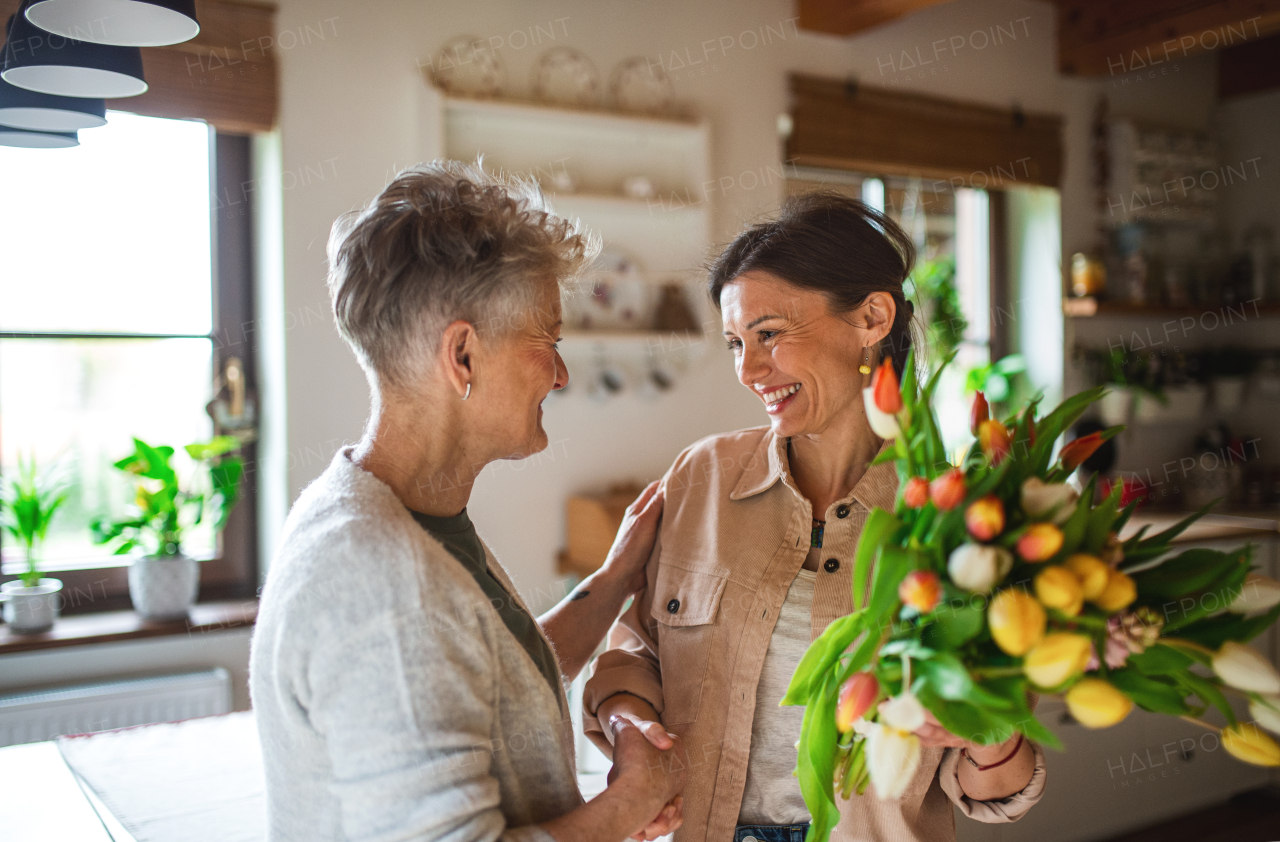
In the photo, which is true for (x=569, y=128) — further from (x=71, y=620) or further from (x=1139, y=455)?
(x=1139, y=455)

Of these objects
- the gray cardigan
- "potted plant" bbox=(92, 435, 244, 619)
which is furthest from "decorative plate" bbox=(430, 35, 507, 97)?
the gray cardigan

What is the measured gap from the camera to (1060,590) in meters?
0.78

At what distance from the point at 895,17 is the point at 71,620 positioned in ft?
10.9

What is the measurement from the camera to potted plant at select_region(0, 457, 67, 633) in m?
2.54

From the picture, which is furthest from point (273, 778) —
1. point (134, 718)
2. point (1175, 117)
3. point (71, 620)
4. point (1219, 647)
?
point (1175, 117)

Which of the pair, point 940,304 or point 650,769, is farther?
point 940,304

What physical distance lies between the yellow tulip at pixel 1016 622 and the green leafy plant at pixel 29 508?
256cm

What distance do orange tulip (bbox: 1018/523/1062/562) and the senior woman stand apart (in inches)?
19.5

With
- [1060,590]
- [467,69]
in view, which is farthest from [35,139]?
[1060,590]

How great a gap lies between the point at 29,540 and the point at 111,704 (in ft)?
1.59

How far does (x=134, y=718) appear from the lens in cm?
255

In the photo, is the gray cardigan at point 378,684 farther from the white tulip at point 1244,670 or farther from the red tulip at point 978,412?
the white tulip at point 1244,670

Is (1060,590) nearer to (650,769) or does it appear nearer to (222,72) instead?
(650,769)

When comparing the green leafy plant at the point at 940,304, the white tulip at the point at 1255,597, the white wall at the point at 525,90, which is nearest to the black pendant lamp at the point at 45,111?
the white wall at the point at 525,90
